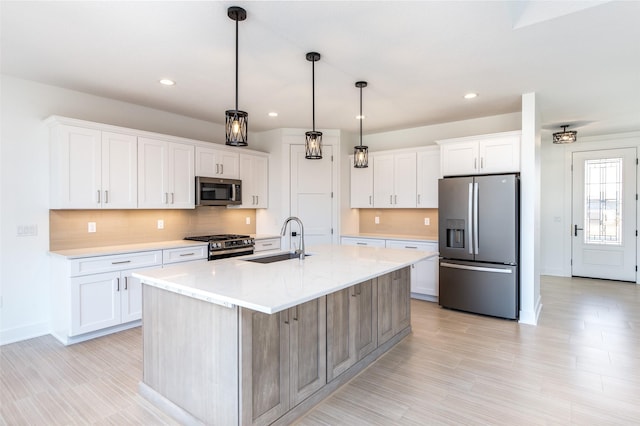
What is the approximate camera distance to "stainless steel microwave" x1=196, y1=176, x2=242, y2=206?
4648 millimetres

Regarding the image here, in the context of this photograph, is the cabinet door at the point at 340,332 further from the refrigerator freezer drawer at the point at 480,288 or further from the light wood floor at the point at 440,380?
the refrigerator freezer drawer at the point at 480,288

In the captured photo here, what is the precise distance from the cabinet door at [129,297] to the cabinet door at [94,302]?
39 millimetres

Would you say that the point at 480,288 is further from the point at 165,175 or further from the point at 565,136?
the point at 165,175

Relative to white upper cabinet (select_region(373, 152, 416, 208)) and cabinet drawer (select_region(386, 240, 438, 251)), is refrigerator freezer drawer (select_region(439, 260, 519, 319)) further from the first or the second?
white upper cabinet (select_region(373, 152, 416, 208))

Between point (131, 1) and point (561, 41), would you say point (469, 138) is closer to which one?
point (561, 41)

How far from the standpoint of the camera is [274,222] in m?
5.59

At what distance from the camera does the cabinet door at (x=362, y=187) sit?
5.70 m

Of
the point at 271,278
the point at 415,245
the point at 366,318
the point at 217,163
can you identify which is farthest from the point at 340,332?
the point at 217,163

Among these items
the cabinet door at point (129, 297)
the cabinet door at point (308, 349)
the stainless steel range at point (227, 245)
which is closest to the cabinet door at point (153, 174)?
the stainless steel range at point (227, 245)

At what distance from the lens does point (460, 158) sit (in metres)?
4.57

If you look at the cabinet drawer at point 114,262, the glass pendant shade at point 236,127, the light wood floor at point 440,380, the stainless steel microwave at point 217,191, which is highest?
the glass pendant shade at point 236,127

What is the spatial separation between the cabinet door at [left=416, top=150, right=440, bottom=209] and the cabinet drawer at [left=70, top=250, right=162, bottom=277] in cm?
366

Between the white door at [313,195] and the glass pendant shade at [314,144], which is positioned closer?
the glass pendant shade at [314,144]

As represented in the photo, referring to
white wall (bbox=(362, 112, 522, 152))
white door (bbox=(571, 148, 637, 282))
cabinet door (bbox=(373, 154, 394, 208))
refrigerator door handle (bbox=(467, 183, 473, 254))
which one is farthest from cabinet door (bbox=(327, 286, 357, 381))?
white door (bbox=(571, 148, 637, 282))
